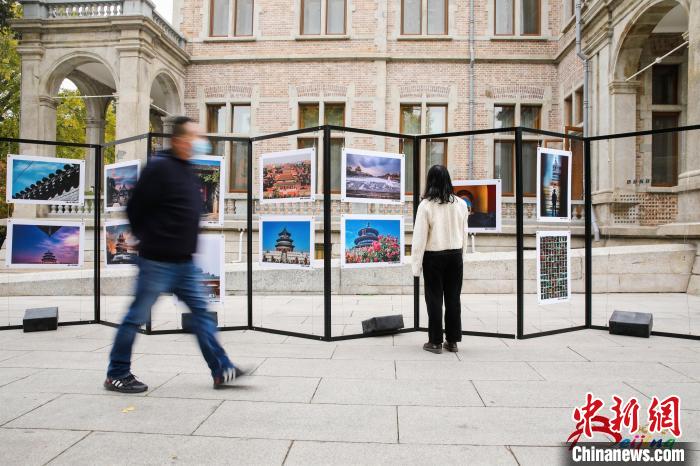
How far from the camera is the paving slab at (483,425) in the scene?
325cm

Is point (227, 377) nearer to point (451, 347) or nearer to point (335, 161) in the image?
point (451, 347)

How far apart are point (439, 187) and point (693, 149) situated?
772 cm

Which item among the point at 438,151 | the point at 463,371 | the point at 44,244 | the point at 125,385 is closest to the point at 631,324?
the point at 463,371

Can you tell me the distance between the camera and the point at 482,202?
6.66m

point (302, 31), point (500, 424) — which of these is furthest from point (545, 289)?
point (302, 31)

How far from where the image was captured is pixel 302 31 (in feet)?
61.4

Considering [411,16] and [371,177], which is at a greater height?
[411,16]

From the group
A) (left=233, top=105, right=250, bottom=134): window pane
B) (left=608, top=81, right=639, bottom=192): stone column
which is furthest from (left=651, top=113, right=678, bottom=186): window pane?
(left=233, top=105, right=250, bottom=134): window pane

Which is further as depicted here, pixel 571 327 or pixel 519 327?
pixel 571 327

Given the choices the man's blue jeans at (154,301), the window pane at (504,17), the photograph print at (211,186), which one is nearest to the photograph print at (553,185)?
the photograph print at (211,186)

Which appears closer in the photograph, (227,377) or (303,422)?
(303,422)

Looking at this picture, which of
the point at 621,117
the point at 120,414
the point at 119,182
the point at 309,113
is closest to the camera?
the point at 120,414

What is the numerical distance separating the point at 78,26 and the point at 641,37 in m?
16.0

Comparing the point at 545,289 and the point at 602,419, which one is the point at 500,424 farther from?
the point at 545,289
